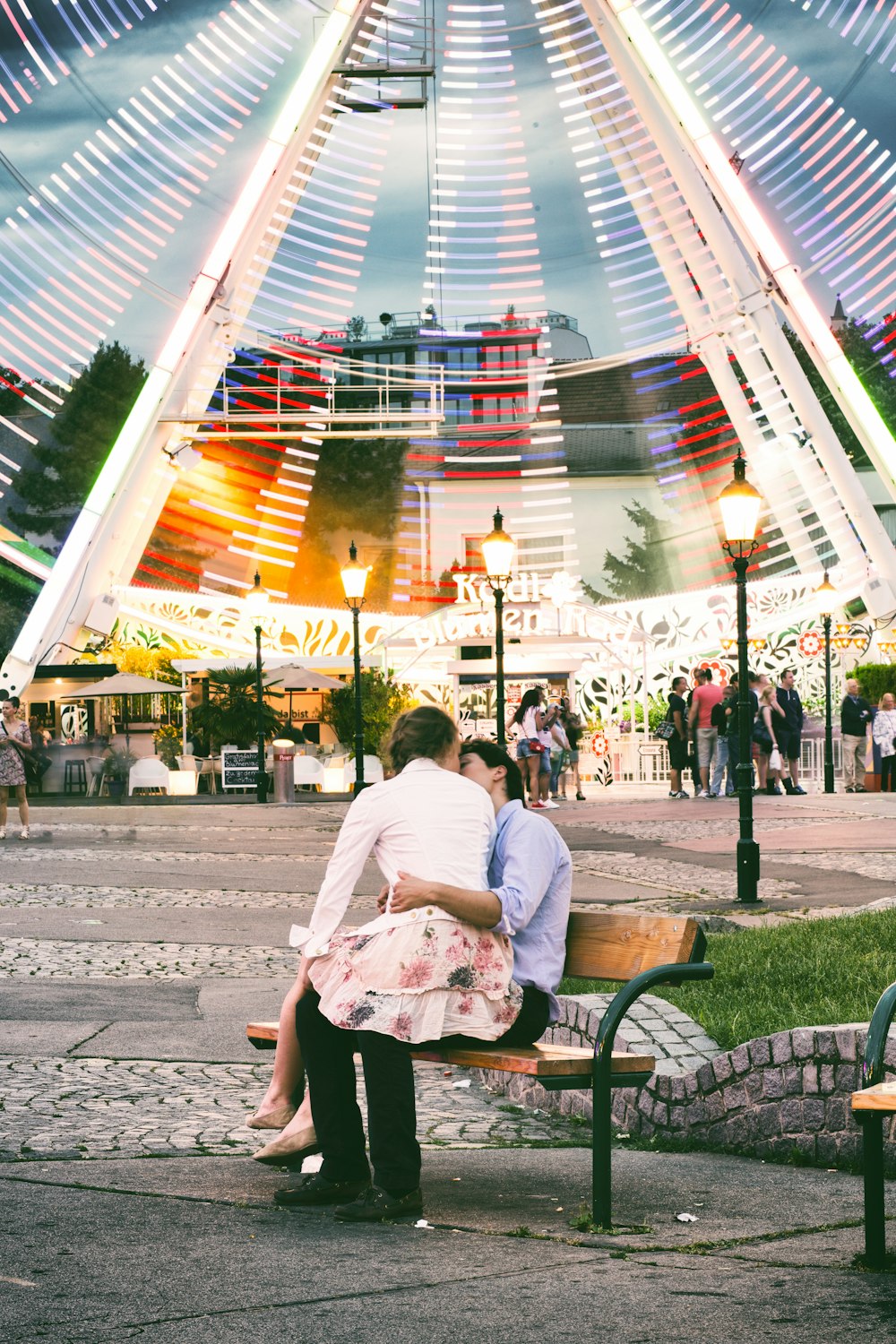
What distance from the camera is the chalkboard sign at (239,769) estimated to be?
28.4 meters

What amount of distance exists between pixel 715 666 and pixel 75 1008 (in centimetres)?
2286

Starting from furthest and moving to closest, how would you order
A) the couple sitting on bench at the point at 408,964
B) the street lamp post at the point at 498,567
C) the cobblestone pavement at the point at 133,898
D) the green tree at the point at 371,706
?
the green tree at the point at 371,706 → the street lamp post at the point at 498,567 → the cobblestone pavement at the point at 133,898 → the couple sitting on bench at the point at 408,964

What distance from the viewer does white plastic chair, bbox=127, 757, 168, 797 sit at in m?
28.3

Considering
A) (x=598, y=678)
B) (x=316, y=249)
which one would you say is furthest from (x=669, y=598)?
(x=316, y=249)

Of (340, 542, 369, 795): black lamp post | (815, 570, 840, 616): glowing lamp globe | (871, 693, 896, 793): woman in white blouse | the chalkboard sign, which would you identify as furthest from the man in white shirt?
the chalkboard sign


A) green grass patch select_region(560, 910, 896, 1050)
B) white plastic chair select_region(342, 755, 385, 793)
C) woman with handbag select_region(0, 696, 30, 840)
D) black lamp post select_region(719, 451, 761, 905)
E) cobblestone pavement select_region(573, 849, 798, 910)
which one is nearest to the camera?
green grass patch select_region(560, 910, 896, 1050)

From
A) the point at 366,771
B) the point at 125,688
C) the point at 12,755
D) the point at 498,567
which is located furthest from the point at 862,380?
the point at 12,755

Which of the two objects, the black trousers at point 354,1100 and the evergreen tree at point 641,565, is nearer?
the black trousers at point 354,1100

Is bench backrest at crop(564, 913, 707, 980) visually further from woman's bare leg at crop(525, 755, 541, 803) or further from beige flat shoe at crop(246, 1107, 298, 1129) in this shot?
woman's bare leg at crop(525, 755, 541, 803)

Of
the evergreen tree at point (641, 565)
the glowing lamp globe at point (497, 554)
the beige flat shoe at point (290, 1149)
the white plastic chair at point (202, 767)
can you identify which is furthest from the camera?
the evergreen tree at point (641, 565)

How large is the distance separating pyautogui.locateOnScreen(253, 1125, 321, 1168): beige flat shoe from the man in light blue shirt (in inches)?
19.7

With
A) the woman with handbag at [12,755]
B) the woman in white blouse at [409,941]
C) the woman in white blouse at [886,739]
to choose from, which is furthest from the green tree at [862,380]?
the woman in white blouse at [409,941]

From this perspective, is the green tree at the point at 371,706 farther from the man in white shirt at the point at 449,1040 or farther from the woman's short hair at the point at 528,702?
the man in white shirt at the point at 449,1040

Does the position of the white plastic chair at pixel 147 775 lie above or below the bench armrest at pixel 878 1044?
above
